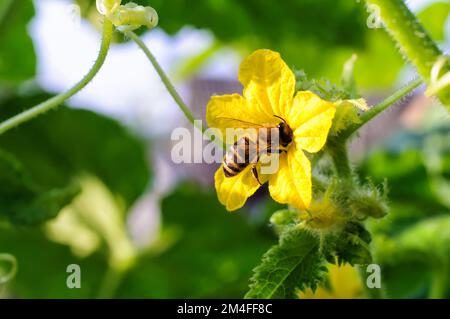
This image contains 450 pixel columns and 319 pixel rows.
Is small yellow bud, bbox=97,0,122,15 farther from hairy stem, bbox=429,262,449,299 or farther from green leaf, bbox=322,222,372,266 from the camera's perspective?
hairy stem, bbox=429,262,449,299

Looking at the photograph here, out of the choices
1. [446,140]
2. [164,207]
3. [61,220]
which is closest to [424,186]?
[446,140]

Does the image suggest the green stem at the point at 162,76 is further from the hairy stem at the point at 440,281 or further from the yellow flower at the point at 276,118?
the hairy stem at the point at 440,281

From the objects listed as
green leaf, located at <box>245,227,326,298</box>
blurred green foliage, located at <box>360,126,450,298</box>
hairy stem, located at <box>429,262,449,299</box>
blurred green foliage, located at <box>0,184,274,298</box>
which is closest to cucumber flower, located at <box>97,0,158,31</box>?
green leaf, located at <box>245,227,326,298</box>

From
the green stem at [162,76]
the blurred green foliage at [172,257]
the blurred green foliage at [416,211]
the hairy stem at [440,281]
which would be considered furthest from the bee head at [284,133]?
the blurred green foliage at [172,257]

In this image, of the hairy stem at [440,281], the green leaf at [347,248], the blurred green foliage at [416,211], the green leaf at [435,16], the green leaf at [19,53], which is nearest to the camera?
the green leaf at [347,248]

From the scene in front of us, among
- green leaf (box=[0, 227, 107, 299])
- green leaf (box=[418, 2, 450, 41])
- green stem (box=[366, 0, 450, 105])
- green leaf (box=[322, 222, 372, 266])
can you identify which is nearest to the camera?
→ green stem (box=[366, 0, 450, 105])
